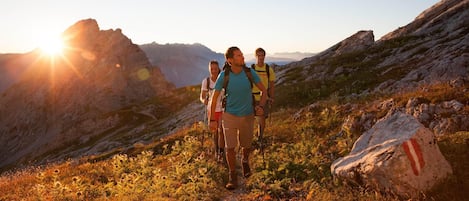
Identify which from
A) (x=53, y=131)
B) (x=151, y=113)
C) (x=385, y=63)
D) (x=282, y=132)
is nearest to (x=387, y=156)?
(x=282, y=132)

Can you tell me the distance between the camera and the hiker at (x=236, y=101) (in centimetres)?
888

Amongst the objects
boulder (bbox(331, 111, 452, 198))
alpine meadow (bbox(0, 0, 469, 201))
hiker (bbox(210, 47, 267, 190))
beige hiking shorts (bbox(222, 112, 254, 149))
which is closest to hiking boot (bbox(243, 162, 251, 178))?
alpine meadow (bbox(0, 0, 469, 201))

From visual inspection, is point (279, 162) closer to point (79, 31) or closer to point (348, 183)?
point (348, 183)

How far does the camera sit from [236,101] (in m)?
8.96

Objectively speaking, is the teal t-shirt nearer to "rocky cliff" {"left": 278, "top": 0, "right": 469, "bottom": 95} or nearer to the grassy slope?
the grassy slope

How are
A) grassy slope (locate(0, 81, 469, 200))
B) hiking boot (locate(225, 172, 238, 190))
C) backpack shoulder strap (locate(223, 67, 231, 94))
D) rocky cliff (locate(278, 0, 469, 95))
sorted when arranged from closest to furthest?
1. grassy slope (locate(0, 81, 469, 200))
2. backpack shoulder strap (locate(223, 67, 231, 94))
3. hiking boot (locate(225, 172, 238, 190))
4. rocky cliff (locate(278, 0, 469, 95))

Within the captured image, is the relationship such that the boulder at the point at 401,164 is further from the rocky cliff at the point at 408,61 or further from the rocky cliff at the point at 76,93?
the rocky cliff at the point at 76,93

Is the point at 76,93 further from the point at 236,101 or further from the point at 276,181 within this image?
the point at 276,181

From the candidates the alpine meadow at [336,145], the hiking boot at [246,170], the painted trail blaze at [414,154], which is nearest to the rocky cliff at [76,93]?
the alpine meadow at [336,145]

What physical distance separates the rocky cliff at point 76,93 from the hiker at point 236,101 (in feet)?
239

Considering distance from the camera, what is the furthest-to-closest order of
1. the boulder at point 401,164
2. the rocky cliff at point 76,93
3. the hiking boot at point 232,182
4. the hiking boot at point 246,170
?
the rocky cliff at point 76,93 → the hiking boot at point 246,170 → the hiking boot at point 232,182 → the boulder at point 401,164

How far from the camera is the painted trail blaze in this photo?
→ 6.55m

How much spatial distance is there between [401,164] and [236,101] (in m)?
3.93

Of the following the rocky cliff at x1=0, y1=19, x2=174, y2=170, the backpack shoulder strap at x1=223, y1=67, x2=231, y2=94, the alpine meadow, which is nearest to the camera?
the alpine meadow
